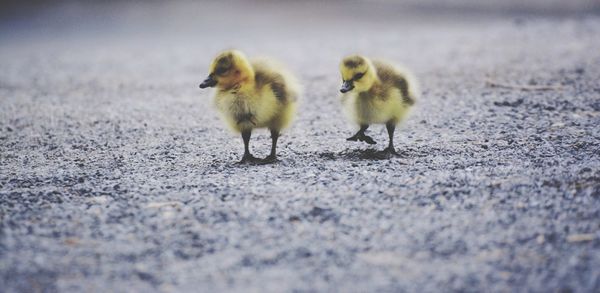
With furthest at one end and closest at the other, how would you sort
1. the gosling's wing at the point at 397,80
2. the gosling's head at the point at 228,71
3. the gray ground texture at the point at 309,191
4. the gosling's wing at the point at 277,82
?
the gosling's wing at the point at 397,80 < the gosling's wing at the point at 277,82 < the gosling's head at the point at 228,71 < the gray ground texture at the point at 309,191

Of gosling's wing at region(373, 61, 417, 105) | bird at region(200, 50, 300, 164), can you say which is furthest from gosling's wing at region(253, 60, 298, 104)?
gosling's wing at region(373, 61, 417, 105)

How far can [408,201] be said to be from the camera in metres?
3.45

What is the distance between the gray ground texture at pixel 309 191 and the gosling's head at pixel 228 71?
0.63 metres

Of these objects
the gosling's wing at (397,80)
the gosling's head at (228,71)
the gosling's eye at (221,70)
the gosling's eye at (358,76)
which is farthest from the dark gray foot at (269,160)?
the gosling's wing at (397,80)

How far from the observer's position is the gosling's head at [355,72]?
12.9 feet

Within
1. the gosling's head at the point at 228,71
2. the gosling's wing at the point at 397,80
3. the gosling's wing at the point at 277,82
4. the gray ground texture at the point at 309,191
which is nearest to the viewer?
the gray ground texture at the point at 309,191

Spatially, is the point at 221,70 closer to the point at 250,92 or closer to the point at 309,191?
the point at 250,92

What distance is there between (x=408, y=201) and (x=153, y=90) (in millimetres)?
4538

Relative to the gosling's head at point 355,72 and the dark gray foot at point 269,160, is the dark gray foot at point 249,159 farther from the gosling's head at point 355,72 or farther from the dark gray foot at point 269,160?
the gosling's head at point 355,72

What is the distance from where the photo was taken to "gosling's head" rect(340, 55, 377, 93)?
12.9 feet

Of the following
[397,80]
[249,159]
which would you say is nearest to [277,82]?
[249,159]

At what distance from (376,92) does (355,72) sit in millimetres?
269

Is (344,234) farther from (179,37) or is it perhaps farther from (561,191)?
(179,37)

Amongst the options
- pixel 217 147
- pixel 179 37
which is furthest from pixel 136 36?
pixel 217 147
